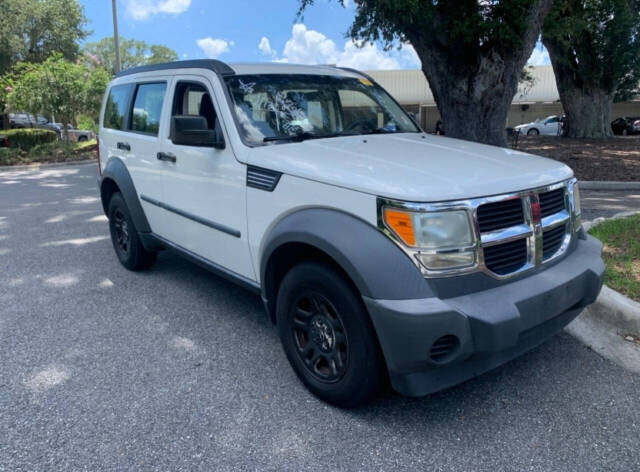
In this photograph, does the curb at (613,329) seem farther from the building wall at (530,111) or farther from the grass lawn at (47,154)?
the building wall at (530,111)

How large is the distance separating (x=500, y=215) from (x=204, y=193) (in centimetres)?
212

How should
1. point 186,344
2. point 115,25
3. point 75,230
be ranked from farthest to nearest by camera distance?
point 115,25
point 75,230
point 186,344

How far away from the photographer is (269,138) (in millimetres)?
3492

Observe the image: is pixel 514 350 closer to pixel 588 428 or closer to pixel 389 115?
pixel 588 428

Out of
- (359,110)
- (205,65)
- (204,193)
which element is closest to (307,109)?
(359,110)

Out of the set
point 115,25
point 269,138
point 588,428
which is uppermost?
point 115,25

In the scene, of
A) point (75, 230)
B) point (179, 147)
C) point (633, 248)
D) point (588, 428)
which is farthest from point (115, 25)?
point (588, 428)

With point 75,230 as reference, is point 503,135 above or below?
above

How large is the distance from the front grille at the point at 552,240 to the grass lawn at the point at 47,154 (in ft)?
59.8

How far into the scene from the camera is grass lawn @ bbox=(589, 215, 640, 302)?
405 cm

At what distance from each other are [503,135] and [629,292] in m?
7.26

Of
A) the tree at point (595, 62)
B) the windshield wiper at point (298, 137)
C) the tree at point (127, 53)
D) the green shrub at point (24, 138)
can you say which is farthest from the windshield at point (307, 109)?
the tree at point (127, 53)

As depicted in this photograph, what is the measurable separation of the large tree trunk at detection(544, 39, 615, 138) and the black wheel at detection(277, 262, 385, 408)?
71.1ft

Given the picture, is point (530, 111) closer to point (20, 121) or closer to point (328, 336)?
point (20, 121)
